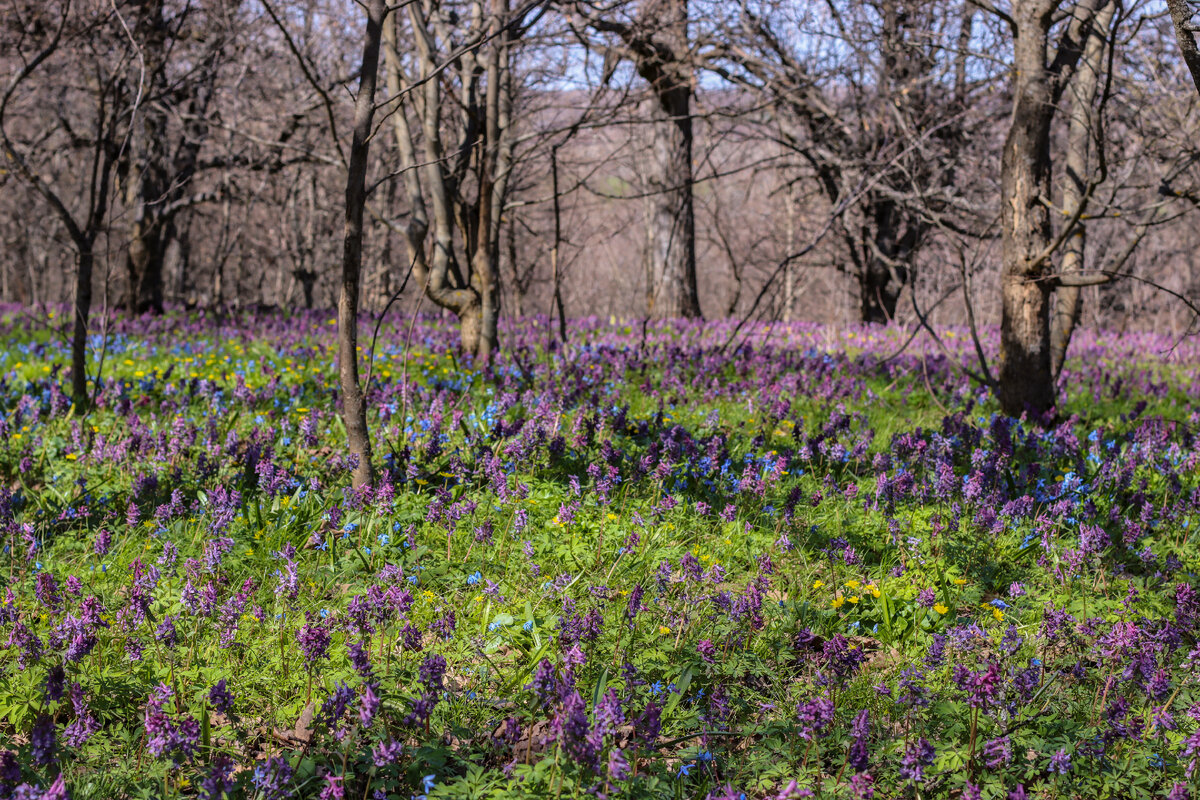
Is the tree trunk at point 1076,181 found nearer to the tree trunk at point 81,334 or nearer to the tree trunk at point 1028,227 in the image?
the tree trunk at point 1028,227

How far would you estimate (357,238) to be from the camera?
3857 millimetres

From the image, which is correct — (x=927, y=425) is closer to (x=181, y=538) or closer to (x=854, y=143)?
(x=181, y=538)

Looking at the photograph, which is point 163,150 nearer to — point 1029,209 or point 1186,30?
point 1029,209

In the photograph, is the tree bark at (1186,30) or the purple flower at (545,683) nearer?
the purple flower at (545,683)

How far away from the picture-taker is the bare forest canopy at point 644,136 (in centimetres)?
581

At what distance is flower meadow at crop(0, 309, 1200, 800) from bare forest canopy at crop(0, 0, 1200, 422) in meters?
0.90

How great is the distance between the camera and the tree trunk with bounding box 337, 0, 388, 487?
371 centimetres

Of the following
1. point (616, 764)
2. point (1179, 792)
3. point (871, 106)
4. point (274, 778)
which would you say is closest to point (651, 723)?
point (616, 764)

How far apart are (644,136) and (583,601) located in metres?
15.1

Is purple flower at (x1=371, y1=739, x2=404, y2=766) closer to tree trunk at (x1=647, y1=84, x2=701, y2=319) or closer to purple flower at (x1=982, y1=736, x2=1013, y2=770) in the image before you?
purple flower at (x1=982, y1=736, x2=1013, y2=770)

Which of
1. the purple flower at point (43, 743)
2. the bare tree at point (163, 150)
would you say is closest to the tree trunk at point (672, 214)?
the bare tree at point (163, 150)

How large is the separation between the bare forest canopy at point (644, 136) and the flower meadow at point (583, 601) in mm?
903

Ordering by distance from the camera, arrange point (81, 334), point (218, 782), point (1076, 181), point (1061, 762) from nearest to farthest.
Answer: point (218, 782), point (1061, 762), point (81, 334), point (1076, 181)

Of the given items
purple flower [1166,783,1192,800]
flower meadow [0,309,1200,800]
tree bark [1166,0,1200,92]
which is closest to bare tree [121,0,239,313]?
flower meadow [0,309,1200,800]
